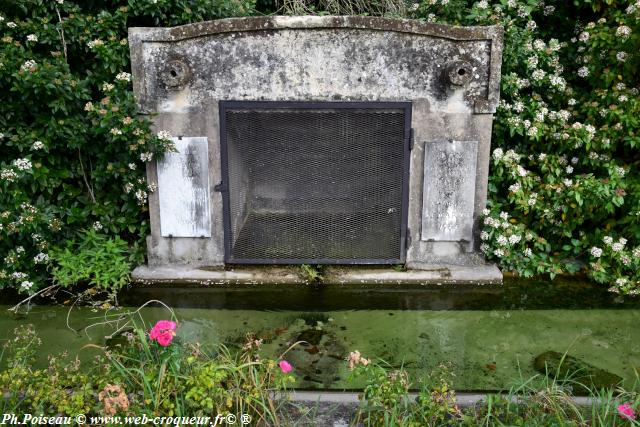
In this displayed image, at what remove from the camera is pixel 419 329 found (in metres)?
5.19

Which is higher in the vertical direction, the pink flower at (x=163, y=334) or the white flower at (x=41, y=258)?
the pink flower at (x=163, y=334)

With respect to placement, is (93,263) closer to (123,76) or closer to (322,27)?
(123,76)

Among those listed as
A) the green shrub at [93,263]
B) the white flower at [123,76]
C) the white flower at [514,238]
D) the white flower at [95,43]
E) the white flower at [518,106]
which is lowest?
the green shrub at [93,263]

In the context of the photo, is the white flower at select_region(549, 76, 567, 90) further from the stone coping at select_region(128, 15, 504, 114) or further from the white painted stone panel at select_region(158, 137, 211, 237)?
the white painted stone panel at select_region(158, 137, 211, 237)

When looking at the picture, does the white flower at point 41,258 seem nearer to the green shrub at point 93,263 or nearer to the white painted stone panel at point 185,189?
the green shrub at point 93,263

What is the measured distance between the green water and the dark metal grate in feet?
1.49

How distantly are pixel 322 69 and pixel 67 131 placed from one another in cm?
228

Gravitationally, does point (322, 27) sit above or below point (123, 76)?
above

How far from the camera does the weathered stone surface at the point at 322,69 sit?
5.54 m

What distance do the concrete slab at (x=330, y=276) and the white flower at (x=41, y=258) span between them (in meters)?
0.76

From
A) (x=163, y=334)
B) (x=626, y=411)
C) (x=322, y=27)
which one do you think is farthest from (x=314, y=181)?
(x=626, y=411)

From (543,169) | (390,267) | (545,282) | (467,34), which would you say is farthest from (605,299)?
(467,34)

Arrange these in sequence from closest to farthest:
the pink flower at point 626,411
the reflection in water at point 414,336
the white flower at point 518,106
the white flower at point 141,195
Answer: the pink flower at point 626,411, the reflection in water at point 414,336, the white flower at point 141,195, the white flower at point 518,106

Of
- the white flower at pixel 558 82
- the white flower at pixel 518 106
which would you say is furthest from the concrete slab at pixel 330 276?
the white flower at pixel 558 82
